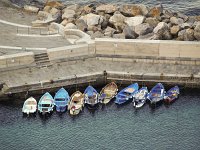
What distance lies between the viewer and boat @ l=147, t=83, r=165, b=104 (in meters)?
83.5

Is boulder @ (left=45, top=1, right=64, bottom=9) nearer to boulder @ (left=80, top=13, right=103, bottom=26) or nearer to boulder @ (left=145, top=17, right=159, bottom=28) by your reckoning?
boulder @ (left=80, top=13, right=103, bottom=26)

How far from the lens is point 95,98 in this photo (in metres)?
83.1

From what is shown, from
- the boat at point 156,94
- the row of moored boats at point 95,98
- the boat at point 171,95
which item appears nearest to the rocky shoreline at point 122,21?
the boat at point 156,94

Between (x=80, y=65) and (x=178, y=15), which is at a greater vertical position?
(x=178, y=15)

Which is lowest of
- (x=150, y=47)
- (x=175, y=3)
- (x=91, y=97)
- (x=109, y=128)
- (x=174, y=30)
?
(x=109, y=128)

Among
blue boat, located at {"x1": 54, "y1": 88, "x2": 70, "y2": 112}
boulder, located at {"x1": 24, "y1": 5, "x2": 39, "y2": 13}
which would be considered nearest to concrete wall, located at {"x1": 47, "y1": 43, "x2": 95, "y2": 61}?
blue boat, located at {"x1": 54, "y1": 88, "x2": 70, "y2": 112}

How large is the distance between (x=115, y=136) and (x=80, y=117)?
6.34 meters

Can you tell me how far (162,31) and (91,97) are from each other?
17418 mm

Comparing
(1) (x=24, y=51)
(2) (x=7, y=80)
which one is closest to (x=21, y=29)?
(1) (x=24, y=51)

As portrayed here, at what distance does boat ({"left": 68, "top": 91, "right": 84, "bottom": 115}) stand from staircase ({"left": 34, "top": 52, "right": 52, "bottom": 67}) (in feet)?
24.5

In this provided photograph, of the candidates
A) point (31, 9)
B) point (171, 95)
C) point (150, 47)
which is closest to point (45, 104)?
point (171, 95)

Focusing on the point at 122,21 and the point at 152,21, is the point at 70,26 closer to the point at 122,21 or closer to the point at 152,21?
the point at 122,21

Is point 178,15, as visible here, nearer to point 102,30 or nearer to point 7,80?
point 102,30

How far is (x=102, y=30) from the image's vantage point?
98312mm
